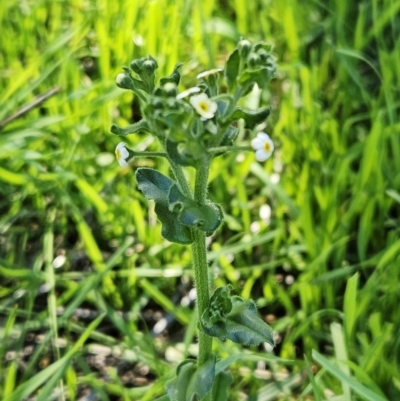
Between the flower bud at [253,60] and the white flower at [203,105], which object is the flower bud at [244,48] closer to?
the flower bud at [253,60]

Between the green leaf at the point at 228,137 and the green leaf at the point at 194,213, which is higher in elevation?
the green leaf at the point at 228,137

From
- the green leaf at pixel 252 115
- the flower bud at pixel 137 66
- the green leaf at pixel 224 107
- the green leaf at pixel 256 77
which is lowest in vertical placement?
the green leaf at pixel 252 115

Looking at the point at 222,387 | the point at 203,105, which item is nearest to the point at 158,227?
the point at 222,387

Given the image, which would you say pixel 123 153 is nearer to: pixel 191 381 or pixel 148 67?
pixel 148 67

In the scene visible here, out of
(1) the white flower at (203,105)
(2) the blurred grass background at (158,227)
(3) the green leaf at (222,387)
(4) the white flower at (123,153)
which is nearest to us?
(1) the white flower at (203,105)

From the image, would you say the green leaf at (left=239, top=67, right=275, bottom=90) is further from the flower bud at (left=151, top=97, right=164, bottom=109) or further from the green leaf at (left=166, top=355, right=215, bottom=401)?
the green leaf at (left=166, top=355, right=215, bottom=401)

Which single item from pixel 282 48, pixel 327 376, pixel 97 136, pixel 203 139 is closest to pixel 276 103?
pixel 282 48

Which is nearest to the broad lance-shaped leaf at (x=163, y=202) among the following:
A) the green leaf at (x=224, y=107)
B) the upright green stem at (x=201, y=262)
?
the upright green stem at (x=201, y=262)
